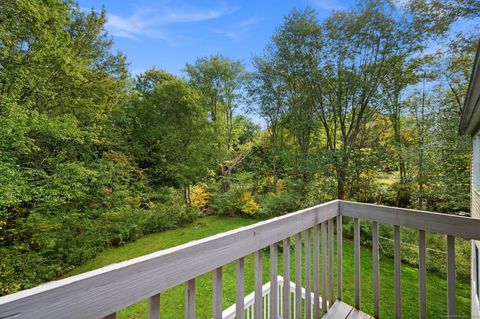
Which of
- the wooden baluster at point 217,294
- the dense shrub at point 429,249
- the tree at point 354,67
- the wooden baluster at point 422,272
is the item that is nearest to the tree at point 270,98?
the tree at point 354,67

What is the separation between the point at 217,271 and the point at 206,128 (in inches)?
309

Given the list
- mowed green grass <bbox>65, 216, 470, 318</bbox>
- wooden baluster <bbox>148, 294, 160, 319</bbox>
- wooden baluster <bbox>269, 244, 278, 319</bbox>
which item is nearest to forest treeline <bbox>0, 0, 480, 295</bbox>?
mowed green grass <bbox>65, 216, 470, 318</bbox>

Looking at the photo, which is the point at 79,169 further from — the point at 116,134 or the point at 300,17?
the point at 300,17

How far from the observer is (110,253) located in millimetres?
5625

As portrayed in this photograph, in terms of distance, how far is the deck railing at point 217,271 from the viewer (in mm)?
451

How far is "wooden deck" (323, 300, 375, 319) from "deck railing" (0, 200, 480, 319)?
0.14ft

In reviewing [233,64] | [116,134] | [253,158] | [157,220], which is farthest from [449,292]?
[233,64]

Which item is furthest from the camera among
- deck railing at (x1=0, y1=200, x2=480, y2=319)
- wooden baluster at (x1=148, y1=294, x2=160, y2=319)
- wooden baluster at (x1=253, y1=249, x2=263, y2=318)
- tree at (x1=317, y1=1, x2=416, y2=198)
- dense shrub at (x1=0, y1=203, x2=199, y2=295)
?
tree at (x1=317, y1=1, x2=416, y2=198)

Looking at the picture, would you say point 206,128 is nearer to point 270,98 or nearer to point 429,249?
point 270,98

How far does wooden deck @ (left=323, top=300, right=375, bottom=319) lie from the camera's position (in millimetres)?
1404


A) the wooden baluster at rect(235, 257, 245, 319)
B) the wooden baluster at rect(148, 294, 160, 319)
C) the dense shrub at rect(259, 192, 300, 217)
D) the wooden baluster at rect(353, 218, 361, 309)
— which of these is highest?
the wooden baluster at rect(148, 294, 160, 319)

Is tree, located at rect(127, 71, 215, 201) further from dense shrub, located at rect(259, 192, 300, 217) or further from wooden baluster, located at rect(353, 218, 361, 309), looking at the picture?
wooden baluster, located at rect(353, 218, 361, 309)

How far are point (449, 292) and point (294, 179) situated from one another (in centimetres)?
671

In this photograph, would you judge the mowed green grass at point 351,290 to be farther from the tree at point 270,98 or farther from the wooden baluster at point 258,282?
the tree at point 270,98
